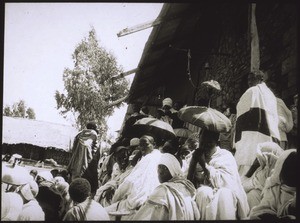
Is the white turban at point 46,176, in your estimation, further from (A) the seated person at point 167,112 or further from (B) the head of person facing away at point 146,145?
(A) the seated person at point 167,112

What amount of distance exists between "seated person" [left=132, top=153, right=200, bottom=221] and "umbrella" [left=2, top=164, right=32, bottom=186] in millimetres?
1444

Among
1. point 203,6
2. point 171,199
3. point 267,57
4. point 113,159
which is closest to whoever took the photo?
point 171,199

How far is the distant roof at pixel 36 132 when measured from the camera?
6461 mm

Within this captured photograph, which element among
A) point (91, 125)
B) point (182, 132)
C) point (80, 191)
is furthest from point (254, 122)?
point (91, 125)

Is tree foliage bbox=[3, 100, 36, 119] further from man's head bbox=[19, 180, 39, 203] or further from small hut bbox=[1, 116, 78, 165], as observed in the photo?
man's head bbox=[19, 180, 39, 203]

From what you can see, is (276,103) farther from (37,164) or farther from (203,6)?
(37,164)

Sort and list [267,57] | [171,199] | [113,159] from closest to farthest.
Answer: [171,199]
[267,57]
[113,159]

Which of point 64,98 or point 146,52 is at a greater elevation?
point 146,52

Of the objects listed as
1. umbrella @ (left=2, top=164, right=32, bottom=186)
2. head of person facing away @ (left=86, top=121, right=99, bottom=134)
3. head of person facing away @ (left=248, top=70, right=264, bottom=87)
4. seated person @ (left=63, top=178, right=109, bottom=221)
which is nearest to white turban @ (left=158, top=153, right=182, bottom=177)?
seated person @ (left=63, top=178, right=109, bottom=221)

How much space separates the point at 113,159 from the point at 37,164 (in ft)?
4.72

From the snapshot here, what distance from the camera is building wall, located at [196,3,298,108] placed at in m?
4.46

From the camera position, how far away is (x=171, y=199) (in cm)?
387

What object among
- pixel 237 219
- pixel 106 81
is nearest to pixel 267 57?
pixel 237 219

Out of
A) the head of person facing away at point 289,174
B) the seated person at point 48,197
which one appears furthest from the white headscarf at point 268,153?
the seated person at point 48,197
